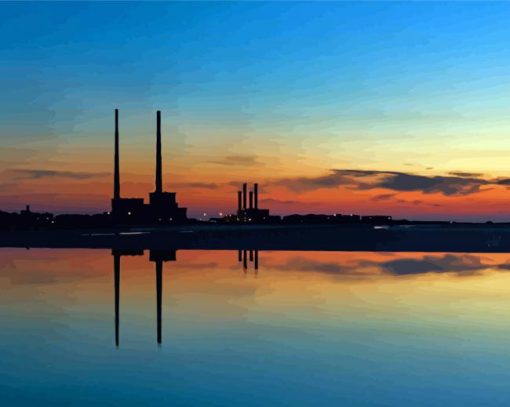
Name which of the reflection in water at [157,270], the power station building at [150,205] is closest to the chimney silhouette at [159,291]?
the reflection in water at [157,270]

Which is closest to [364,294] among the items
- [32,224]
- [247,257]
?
[247,257]

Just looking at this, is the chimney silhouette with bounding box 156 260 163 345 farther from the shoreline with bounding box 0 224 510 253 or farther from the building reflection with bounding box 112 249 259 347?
the shoreline with bounding box 0 224 510 253

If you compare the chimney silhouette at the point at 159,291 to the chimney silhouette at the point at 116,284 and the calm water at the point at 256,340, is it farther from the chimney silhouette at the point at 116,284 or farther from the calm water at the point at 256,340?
the chimney silhouette at the point at 116,284

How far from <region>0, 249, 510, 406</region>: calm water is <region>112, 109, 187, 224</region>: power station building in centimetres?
7419

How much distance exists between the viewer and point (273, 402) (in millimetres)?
11039

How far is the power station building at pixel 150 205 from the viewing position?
104 m

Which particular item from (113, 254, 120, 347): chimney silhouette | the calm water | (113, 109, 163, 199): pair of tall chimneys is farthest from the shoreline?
the calm water

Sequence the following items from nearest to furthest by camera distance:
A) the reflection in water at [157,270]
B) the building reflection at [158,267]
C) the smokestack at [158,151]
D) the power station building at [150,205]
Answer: the building reflection at [158,267]
the reflection in water at [157,270]
the power station building at [150,205]
the smokestack at [158,151]

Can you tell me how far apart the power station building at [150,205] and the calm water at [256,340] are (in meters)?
74.2

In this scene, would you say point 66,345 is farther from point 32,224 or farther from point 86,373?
point 32,224

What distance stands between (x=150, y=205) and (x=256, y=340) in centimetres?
9796

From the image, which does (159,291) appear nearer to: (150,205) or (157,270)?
(157,270)

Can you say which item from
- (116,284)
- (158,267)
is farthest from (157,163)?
(116,284)

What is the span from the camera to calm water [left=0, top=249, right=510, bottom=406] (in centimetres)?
1168
